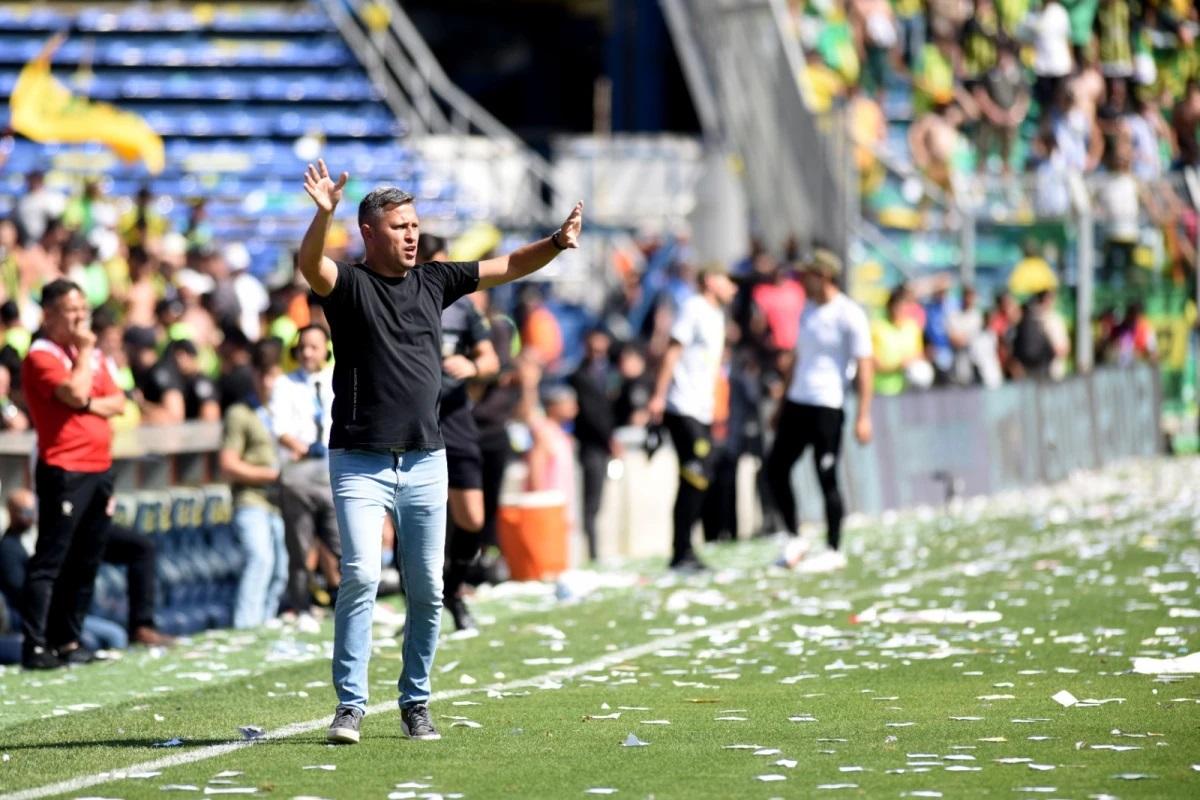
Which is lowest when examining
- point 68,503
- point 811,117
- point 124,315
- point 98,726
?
point 98,726

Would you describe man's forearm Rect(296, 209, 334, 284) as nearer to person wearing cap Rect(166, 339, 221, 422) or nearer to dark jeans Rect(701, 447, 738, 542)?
person wearing cap Rect(166, 339, 221, 422)

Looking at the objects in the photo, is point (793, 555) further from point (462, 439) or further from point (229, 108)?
point (229, 108)

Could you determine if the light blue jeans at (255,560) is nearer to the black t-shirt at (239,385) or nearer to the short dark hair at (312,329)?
the black t-shirt at (239,385)

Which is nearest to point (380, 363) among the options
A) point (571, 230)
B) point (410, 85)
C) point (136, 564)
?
point (571, 230)

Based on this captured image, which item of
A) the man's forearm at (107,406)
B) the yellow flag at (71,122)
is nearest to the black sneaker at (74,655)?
the man's forearm at (107,406)

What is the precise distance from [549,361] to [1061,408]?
5.61 metres

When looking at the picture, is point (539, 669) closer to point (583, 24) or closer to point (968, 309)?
point (968, 309)

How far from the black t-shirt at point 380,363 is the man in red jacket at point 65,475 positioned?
3542mm

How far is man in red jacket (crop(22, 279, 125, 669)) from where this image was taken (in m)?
12.1

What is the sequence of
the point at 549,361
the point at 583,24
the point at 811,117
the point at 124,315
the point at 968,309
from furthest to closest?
1. the point at 583,24
2. the point at 811,117
3. the point at 968,309
4. the point at 549,361
5. the point at 124,315

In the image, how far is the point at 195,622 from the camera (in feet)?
48.3

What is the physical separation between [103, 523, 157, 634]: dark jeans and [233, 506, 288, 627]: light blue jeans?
101 centimetres

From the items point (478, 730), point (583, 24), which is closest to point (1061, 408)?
point (478, 730)

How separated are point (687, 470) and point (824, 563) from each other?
113 cm
